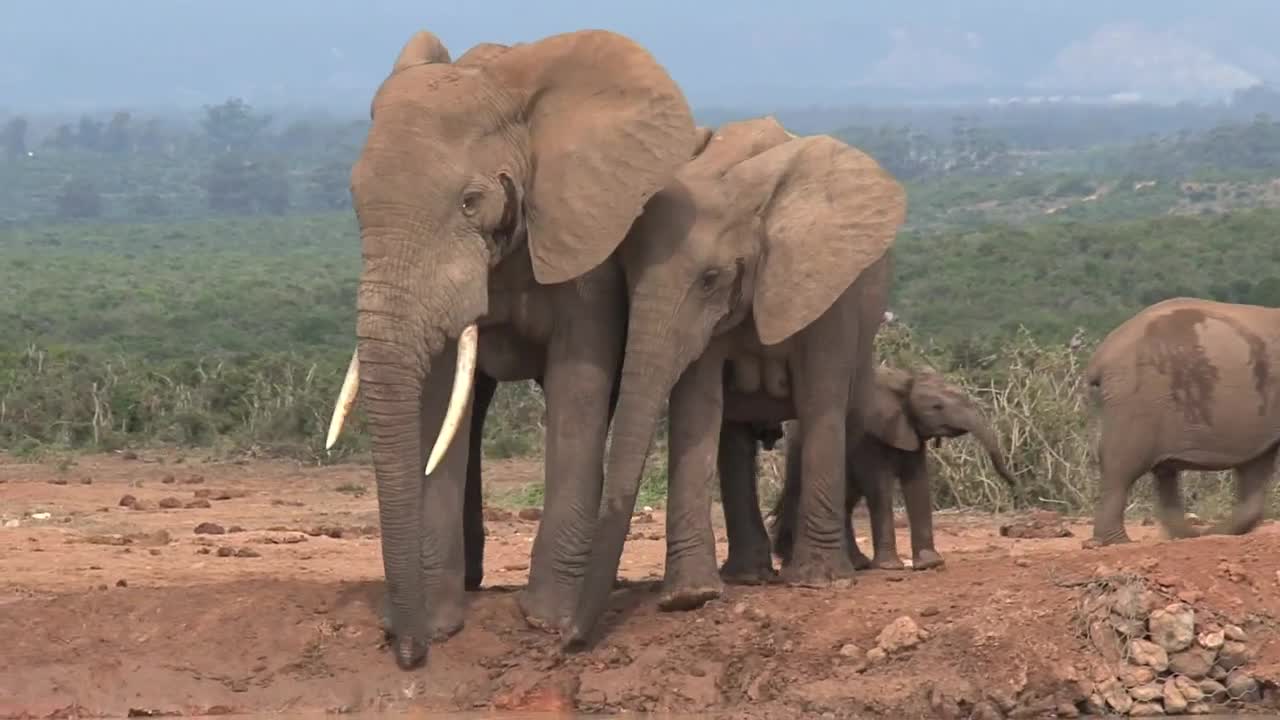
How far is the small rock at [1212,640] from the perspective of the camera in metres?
8.41

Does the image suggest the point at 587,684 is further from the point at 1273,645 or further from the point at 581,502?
the point at 1273,645

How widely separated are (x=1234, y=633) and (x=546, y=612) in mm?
2306

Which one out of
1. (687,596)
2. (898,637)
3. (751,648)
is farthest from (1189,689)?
(687,596)

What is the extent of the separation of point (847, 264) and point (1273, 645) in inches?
77.1

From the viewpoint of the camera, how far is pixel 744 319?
903 centimetres

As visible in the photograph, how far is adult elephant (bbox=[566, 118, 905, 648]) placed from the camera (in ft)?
28.0

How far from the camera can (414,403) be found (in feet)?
26.3

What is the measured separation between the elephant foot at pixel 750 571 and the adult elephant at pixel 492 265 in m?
0.98

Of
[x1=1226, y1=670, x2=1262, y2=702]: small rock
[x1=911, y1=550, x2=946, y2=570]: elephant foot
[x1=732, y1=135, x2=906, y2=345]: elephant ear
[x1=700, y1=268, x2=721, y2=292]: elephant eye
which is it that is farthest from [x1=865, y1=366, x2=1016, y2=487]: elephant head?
[x1=1226, y1=670, x2=1262, y2=702]: small rock

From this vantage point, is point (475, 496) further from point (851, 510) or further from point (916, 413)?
point (916, 413)

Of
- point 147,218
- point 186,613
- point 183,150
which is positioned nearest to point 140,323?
point 186,613

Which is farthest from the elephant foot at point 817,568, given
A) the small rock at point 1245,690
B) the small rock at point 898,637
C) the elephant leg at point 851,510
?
the small rock at point 1245,690

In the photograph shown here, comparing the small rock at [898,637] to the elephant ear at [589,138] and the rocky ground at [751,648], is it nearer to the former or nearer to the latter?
the rocky ground at [751,648]

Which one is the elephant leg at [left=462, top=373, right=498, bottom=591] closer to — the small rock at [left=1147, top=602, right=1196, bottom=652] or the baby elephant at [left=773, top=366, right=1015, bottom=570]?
the baby elephant at [left=773, top=366, right=1015, bottom=570]
